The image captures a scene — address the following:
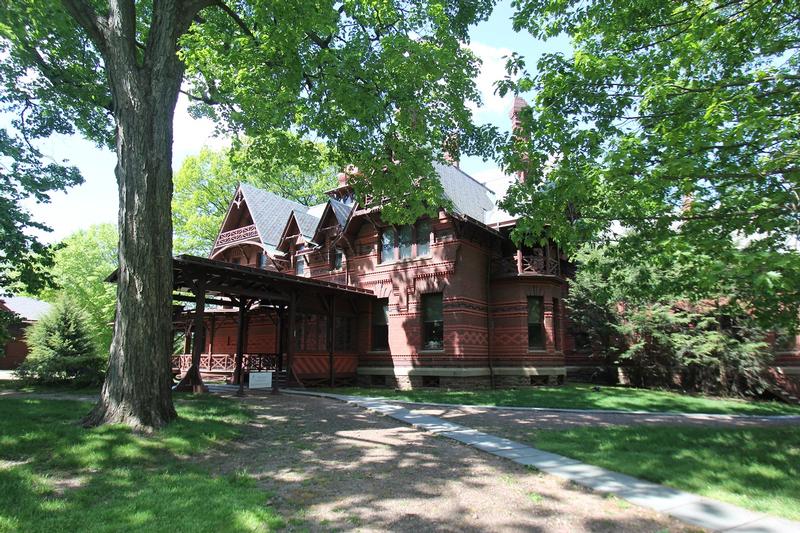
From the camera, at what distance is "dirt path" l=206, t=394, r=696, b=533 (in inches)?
182

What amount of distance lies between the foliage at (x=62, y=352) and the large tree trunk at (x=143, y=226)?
9.54m

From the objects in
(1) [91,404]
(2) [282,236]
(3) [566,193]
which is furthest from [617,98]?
(2) [282,236]

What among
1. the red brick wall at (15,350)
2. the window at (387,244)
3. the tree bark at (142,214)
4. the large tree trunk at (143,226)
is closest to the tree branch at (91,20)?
the tree bark at (142,214)

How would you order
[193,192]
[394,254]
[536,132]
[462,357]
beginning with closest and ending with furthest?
[536,132] → [462,357] → [394,254] → [193,192]

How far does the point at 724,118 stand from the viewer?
21.6ft

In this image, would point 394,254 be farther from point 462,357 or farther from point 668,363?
point 668,363

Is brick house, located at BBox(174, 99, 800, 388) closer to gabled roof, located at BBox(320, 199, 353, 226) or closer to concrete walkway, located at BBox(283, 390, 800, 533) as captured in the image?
gabled roof, located at BBox(320, 199, 353, 226)

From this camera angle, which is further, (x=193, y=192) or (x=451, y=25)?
(x=193, y=192)

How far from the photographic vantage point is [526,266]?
20.8 m

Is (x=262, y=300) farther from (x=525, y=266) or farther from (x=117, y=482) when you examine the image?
(x=117, y=482)

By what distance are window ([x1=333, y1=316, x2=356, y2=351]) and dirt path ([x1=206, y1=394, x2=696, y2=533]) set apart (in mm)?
13605

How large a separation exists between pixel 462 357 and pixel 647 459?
42.1 ft

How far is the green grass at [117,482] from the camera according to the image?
4484mm

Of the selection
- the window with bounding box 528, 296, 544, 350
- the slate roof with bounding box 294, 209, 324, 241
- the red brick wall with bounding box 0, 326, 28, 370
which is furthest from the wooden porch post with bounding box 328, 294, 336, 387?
the red brick wall with bounding box 0, 326, 28, 370
